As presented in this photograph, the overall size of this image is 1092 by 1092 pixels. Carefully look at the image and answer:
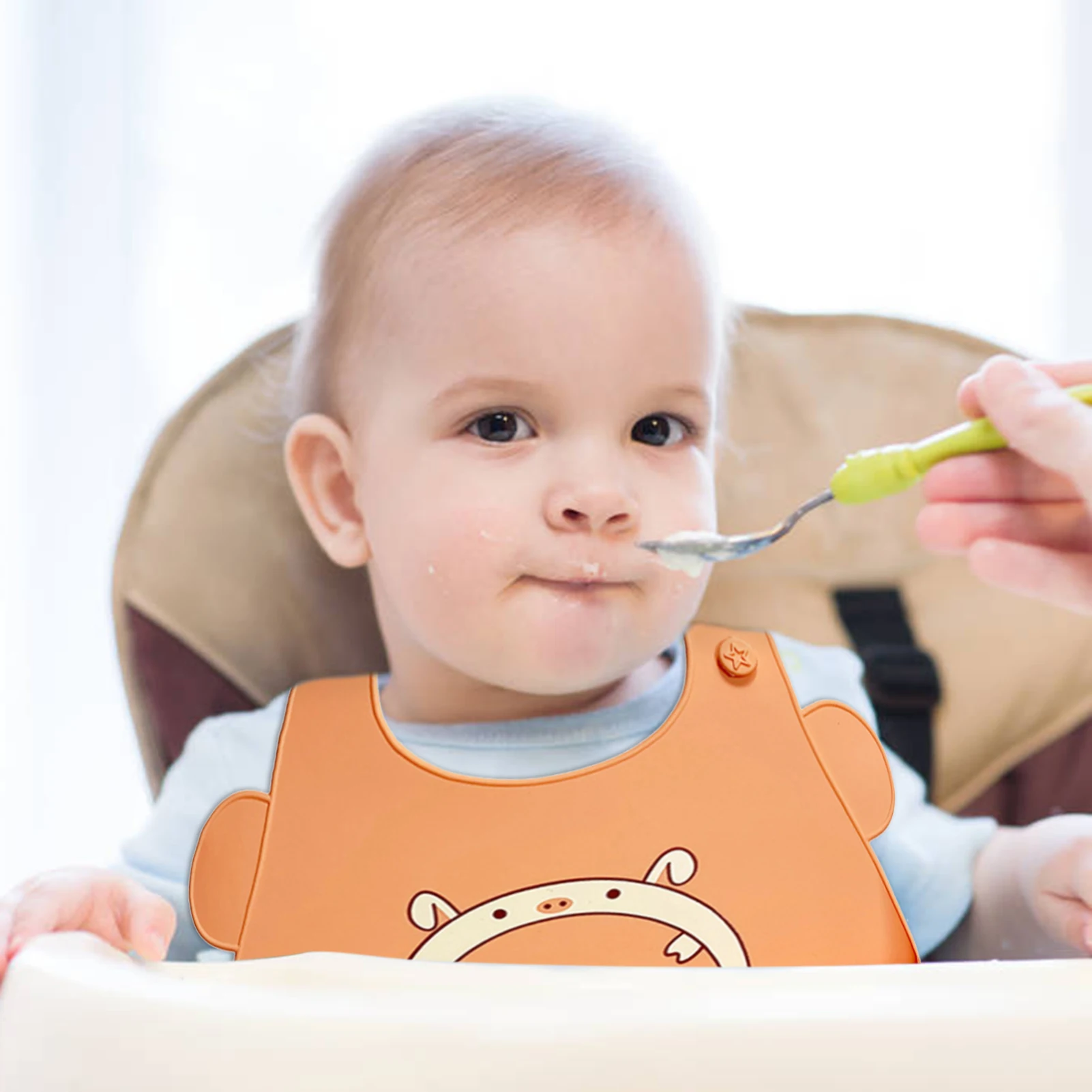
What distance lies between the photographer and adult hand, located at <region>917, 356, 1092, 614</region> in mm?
608

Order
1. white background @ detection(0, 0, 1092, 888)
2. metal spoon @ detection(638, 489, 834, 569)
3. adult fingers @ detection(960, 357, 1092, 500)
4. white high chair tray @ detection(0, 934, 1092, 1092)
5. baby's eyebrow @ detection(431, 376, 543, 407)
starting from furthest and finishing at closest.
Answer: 1. white background @ detection(0, 0, 1092, 888)
2. baby's eyebrow @ detection(431, 376, 543, 407)
3. metal spoon @ detection(638, 489, 834, 569)
4. adult fingers @ detection(960, 357, 1092, 500)
5. white high chair tray @ detection(0, 934, 1092, 1092)

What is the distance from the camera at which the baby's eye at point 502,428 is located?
32.4 inches

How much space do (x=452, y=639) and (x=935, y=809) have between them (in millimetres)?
376

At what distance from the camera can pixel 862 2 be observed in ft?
5.12

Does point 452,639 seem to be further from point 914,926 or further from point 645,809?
point 914,926

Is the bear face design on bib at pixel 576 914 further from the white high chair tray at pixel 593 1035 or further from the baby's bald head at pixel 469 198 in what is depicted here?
the baby's bald head at pixel 469 198

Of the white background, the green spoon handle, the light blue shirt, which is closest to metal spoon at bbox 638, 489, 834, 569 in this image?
the green spoon handle

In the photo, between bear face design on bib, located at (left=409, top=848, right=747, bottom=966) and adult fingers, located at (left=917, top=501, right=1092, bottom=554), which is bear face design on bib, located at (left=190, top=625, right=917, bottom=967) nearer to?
bear face design on bib, located at (left=409, top=848, right=747, bottom=966)

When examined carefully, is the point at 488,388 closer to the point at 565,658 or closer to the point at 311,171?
the point at 565,658

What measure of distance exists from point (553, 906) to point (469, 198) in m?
0.45

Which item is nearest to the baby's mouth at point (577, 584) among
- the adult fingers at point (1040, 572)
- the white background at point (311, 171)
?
the adult fingers at point (1040, 572)

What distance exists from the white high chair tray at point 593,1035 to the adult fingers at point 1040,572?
0.77 ft

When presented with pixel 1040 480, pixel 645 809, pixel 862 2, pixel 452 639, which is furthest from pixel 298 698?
pixel 862 2

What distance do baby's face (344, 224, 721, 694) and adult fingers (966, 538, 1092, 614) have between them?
0.67 feet
